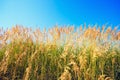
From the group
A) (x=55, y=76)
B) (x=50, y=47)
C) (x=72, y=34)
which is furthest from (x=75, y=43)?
(x=55, y=76)

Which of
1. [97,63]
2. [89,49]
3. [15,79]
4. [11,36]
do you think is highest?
[11,36]

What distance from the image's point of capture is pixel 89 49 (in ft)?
19.4

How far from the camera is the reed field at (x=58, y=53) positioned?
206 inches

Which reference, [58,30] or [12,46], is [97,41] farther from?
[12,46]

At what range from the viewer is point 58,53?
5.93 m

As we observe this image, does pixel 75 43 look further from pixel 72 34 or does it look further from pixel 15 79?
pixel 15 79

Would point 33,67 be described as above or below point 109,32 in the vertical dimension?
below

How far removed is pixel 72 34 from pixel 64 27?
0.24 m

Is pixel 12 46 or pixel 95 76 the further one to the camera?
pixel 12 46

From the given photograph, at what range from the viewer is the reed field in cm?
523

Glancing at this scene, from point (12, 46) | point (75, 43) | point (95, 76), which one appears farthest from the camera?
point (75, 43)

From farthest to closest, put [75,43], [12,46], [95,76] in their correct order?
[75,43] < [12,46] < [95,76]

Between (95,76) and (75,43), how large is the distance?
1232 mm

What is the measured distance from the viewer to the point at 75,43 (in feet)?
20.5
